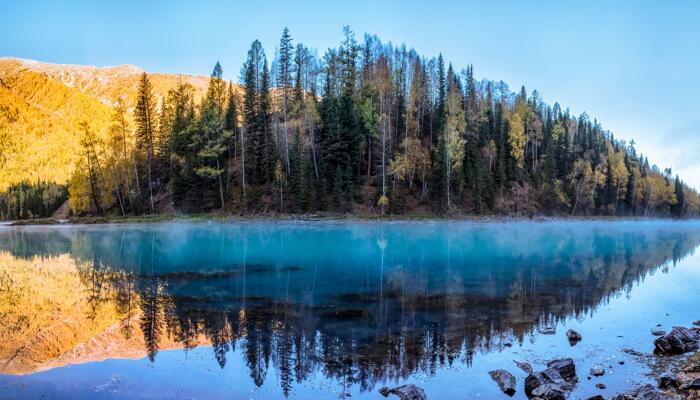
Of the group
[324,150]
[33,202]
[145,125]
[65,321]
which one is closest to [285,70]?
[324,150]

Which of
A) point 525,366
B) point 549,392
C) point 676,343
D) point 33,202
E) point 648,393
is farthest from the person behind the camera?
point 33,202

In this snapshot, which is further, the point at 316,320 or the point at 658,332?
the point at 316,320

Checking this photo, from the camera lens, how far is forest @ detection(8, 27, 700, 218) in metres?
60.3

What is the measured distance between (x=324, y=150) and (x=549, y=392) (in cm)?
5568

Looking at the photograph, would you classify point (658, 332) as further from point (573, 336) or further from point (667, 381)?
point (667, 381)

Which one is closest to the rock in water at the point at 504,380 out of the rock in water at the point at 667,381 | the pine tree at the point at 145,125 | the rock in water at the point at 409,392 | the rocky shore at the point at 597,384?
the rocky shore at the point at 597,384

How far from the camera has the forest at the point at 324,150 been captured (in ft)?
198

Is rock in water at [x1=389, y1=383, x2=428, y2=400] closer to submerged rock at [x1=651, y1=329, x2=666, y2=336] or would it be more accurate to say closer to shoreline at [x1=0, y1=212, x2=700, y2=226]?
submerged rock at [x1=651, y1=329, x2=666, y2=336]

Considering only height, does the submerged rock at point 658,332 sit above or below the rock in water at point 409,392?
below

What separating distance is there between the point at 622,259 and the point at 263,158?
1824 inches

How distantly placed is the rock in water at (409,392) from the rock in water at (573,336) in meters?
5.83

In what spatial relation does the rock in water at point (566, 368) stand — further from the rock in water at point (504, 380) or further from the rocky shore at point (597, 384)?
the rock in water at point (504, 380)

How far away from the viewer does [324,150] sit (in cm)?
6241

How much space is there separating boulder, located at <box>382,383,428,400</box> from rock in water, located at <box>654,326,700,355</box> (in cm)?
707
